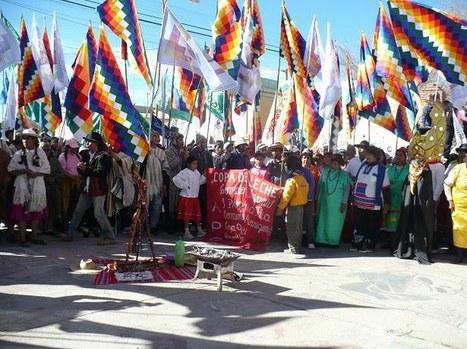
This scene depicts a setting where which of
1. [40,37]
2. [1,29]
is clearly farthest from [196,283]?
[40,37]

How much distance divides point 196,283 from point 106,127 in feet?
9.62

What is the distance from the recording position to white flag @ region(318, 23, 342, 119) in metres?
10.4

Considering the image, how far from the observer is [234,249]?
29.1 feet

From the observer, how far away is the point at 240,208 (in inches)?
366

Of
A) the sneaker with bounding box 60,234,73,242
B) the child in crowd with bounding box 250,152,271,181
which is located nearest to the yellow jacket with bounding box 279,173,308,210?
the child in crowd with bounding box 250,152,271,181

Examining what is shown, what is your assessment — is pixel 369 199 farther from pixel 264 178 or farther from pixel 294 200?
pixel 264 178

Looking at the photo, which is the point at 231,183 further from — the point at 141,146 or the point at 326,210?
the point at 141,146

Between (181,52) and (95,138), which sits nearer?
(181,52)

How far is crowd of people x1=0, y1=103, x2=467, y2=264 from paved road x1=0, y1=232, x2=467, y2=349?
111 centimetres

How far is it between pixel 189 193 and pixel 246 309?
15.8 ft

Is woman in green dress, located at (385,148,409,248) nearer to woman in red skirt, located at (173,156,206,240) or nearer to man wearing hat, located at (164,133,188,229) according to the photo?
woman in red skirt, located at (173,156,206,240)

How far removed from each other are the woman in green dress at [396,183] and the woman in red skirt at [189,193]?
146 inches

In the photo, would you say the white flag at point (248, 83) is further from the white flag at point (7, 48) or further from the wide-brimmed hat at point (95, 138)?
the white flag at point (7, 48)

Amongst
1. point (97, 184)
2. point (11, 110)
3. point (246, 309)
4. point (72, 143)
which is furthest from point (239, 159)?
point (11, 110)
